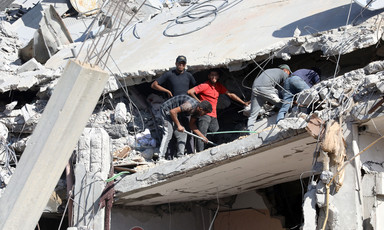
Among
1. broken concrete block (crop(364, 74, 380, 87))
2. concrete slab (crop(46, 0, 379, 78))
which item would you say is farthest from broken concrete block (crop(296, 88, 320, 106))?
concrete slab (crop(46, 0, 379, 78))

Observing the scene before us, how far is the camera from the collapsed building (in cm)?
735

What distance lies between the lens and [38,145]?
6441 millimetres

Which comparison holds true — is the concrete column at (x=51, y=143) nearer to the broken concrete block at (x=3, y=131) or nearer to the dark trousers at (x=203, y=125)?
the dark trousers at (x=203, y=125)

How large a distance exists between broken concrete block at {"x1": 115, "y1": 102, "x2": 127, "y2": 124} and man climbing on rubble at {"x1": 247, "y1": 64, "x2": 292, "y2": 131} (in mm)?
2556

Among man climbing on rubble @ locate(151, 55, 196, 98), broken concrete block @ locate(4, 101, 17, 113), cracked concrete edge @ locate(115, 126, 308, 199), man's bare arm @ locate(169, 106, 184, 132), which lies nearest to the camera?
Answer: cracked concrete edge @ locate(115, 126, 308, 199)

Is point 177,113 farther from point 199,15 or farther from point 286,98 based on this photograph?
point 199,15

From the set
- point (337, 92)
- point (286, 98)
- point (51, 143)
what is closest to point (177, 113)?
point (286, 98)

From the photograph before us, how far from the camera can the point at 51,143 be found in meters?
6.44

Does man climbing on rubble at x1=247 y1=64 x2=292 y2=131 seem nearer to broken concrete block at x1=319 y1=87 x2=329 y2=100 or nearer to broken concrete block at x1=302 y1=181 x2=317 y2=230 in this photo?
broken concrete block at x1=319 y1=87 x2=329 y2=100

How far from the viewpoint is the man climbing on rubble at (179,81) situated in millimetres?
10492

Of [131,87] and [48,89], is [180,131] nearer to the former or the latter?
[131,87]

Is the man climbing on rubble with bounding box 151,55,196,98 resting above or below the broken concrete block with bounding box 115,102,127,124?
above

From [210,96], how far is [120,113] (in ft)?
5.98

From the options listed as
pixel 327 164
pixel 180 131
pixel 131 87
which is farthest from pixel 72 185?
pixel 327 164
